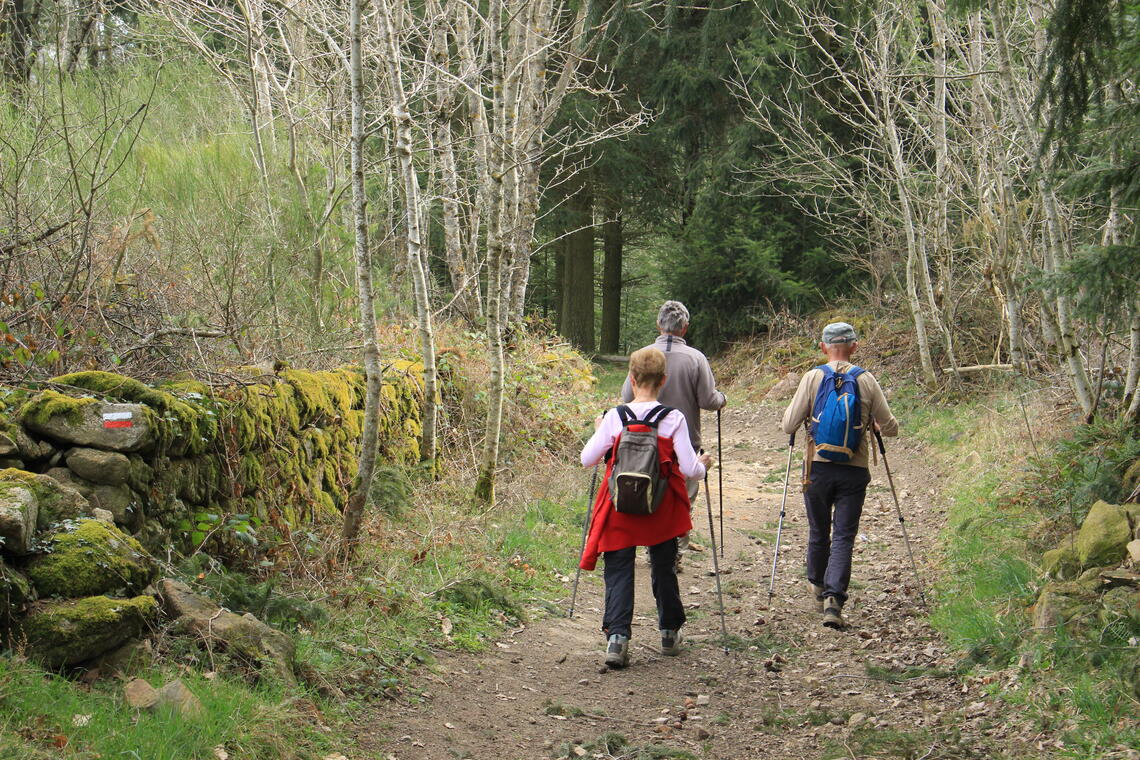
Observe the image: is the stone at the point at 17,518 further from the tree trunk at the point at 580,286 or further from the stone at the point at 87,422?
the tree trunk at the point at 580,286

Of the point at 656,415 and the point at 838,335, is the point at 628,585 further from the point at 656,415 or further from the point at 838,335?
the point at 838,335

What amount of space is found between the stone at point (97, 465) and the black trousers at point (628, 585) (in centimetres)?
289

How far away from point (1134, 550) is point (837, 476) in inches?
76.5

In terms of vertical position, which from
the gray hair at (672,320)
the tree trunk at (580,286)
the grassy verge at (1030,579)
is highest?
the tree trunk at (580,286)

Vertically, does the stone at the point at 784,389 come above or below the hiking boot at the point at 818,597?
above

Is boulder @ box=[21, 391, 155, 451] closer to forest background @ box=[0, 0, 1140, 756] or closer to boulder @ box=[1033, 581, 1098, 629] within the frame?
forest background @ box=[0, 0, 1140, 756]

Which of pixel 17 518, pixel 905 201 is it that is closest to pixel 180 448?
pixel 17 518

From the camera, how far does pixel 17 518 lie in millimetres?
3725

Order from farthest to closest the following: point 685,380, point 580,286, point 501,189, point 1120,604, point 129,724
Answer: point 580,286 → point 501,189 → point 685,380 → point 1120,604 → point 129,724

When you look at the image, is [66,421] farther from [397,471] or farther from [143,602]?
[397,471]

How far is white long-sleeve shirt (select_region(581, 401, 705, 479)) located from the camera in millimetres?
5969

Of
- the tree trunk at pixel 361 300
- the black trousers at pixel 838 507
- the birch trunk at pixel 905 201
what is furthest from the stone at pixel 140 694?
the birch trunk at pixel 905 201

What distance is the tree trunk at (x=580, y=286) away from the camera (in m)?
23.8

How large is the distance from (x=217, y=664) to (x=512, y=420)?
739 centimetres
